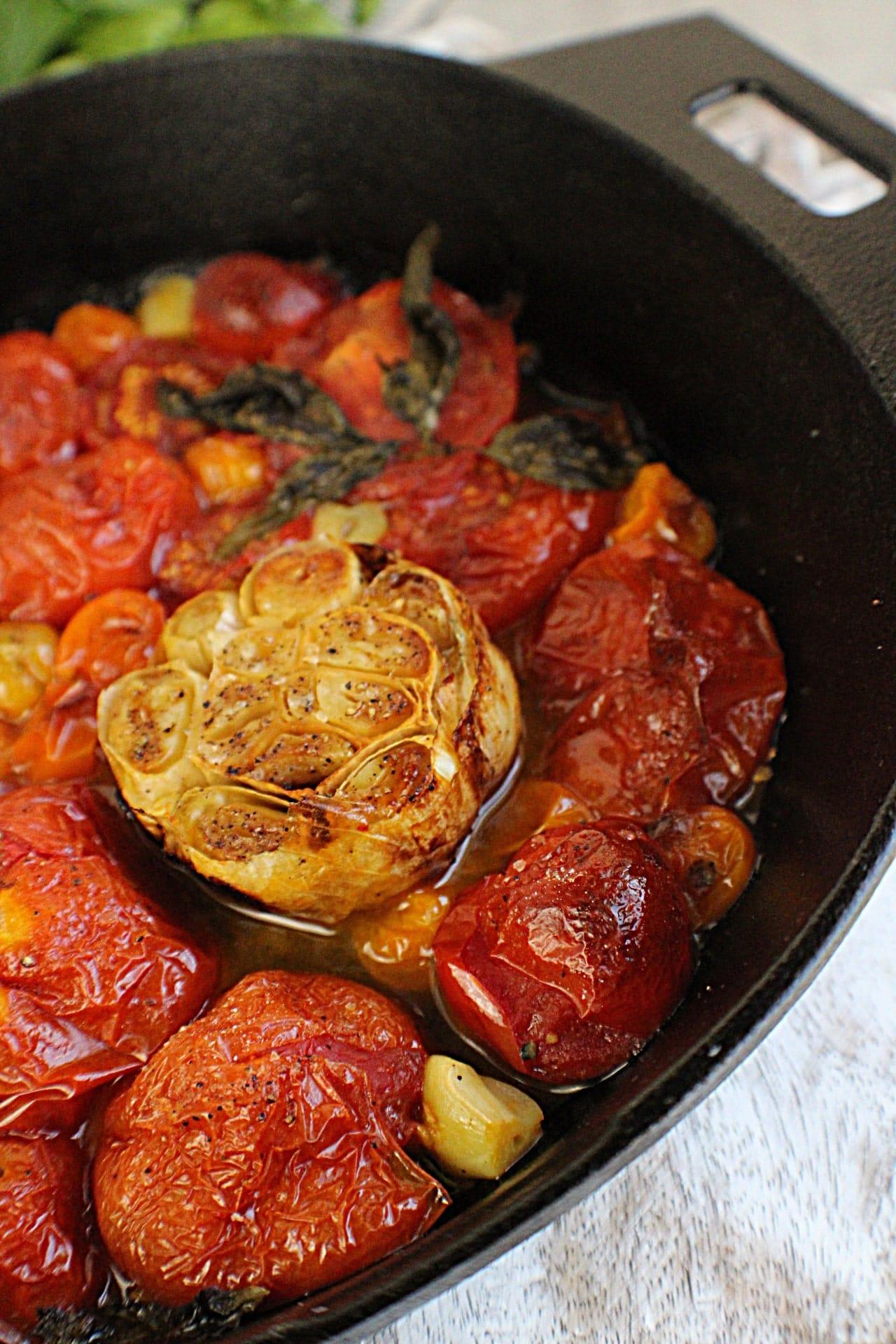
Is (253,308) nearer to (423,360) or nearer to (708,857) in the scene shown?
(423,360)

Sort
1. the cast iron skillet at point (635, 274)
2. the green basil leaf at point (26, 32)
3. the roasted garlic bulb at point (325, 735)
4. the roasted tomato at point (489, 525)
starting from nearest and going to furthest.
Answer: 1. the cast iron skillet at point (635, 274)
2. the roasted garlic bulb at point (325, 735)
3. the roasted tomato at point (489, 525)
4. the green basil leaf at point (26, 32)

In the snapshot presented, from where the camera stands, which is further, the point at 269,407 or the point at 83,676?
the point at 269,407

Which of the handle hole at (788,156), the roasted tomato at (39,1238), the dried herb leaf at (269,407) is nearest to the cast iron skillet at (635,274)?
the roasted tomato at (39,1238)

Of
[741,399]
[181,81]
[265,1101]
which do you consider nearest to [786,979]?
[265,1101]

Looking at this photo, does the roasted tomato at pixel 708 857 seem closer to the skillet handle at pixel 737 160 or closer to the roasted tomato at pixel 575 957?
the roasted tomato at pixel 575 957

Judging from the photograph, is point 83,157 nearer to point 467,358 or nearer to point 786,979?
point 467,358

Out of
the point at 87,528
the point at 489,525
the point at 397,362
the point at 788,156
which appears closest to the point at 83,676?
the point at 87,528

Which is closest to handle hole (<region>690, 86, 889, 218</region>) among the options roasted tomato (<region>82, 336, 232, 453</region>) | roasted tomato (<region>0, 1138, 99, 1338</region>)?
roasted tomato (<region>82, 336, 232, 453</region>)
